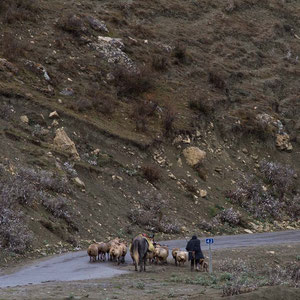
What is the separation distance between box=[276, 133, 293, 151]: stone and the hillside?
0.28 ft

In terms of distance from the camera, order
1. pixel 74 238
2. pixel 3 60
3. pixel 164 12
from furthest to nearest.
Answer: pixel 164 12 < pixel 3 60 < pixel 74 238

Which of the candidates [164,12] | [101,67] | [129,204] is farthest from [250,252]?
[164,12]

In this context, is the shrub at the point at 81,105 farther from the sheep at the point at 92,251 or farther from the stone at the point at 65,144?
the sheep at the point at 92,251

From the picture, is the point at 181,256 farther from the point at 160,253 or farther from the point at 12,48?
the point at 12,48

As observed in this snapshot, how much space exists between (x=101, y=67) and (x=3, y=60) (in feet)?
24.4

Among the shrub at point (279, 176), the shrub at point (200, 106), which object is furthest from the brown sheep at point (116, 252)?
the shrub at point (200, 106)

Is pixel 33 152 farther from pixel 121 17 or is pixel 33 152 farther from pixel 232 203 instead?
pixel 121 17

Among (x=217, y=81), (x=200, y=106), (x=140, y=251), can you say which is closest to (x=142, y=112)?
(x=200, y=106)

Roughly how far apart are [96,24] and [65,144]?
15.1 m

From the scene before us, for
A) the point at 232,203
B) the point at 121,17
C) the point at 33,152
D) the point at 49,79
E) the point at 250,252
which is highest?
the point at 121,17

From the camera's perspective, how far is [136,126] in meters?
35.9

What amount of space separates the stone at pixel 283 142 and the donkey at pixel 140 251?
2610 cm

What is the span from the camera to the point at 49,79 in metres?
35.1

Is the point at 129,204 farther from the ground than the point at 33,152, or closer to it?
closer to it
